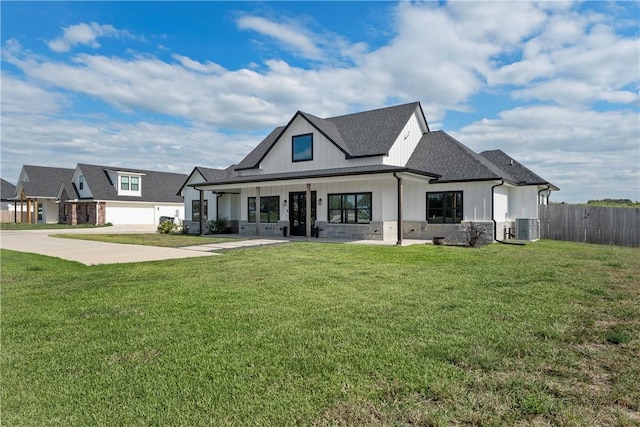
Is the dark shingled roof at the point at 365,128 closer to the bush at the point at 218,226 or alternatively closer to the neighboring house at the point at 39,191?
the bush at the point at 218,226

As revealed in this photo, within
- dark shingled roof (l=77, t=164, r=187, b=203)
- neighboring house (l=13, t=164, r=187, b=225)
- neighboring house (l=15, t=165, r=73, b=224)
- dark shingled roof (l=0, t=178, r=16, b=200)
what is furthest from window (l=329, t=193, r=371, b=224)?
dark shingled roof (l=0, t=178, r=16, b=200)

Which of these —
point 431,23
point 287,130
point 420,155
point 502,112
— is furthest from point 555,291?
point 502,112

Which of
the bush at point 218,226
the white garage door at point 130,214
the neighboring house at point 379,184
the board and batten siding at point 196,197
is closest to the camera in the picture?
the neighboring house at point 379,184

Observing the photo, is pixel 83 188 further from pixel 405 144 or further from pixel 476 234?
pixel 476 234

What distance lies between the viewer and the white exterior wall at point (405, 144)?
18.4 meters

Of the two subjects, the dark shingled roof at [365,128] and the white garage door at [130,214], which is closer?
the dark shingled roof at [365,128]

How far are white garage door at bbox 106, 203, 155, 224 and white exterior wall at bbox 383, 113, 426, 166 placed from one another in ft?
95.8

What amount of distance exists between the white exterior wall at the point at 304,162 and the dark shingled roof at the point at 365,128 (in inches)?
11.7

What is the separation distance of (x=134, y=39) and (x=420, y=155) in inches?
592

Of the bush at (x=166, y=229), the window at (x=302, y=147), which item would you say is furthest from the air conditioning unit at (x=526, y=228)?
the bush at (x=166, y=229)

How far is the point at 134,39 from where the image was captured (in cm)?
1561

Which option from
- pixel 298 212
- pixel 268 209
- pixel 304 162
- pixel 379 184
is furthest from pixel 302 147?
pixel 379 184

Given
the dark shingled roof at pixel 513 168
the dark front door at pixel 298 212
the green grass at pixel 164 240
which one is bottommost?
the green grass at pixel 164 240

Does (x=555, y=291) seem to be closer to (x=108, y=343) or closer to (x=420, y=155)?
(x=108, y=343)
